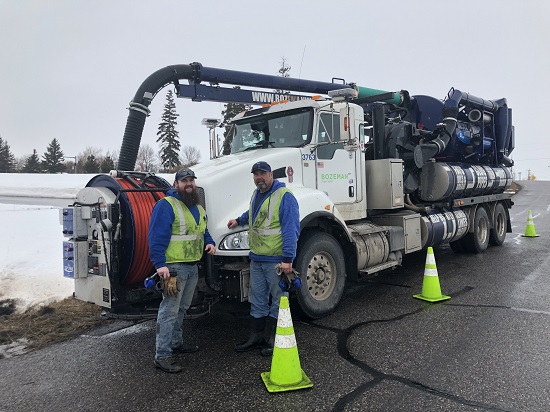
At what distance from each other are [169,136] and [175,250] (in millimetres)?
52301

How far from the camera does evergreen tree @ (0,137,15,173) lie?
7606 cm

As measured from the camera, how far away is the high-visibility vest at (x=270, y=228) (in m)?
4.39

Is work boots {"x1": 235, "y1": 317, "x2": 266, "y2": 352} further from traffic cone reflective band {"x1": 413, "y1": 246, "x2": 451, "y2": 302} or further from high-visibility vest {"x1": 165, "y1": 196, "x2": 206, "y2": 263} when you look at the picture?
traffic cone reflective band {"x1": 413, "y1": 246, "x2": 451, "y2": 302}

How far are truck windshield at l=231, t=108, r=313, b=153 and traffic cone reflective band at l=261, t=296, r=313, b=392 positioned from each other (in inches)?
114

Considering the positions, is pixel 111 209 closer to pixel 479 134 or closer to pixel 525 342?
pixel 525 342

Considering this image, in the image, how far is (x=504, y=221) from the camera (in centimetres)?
1159

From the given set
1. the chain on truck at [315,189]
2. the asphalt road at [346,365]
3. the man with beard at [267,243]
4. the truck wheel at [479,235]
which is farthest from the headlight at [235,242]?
the truck wheel at [479,235]

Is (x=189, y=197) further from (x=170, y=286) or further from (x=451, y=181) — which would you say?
(x=451, y=181)

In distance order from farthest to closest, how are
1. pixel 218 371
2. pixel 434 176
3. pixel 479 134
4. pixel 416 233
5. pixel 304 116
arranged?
pixel 479 134, pixel 434 176, pixel 416 233, pixel 304 116, pixel 218 371

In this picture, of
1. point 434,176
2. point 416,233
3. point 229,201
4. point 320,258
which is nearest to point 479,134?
point 434,176

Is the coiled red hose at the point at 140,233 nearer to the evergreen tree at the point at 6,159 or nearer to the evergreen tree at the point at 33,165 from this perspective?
the evergreen tree at the point at 33,165

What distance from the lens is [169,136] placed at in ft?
178

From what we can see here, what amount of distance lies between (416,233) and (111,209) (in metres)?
5.42

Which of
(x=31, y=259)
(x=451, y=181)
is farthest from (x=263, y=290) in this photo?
(x=31, y=259)
